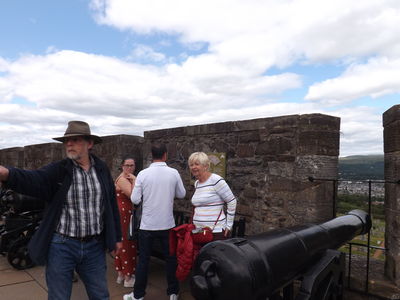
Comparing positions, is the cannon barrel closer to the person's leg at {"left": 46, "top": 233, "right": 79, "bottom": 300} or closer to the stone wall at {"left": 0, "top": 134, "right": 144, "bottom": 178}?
the stone wall at {"left": 0, "top": 134, "right": 144, "bottom": 178}

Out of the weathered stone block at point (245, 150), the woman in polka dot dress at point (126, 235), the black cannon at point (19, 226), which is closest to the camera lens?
the woman in polka dot dress at point (126, 235)

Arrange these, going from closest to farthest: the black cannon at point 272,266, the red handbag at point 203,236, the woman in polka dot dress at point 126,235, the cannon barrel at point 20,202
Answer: the black cannon at point 272,266
the red handbag at point 203,236
the woman in polka dot dress at point 126,235
the cannon barrel at point 20,202

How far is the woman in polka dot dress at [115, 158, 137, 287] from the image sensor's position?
4109mm

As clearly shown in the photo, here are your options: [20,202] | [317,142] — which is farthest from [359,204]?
[20,202]

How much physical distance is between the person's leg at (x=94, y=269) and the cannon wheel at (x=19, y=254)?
8.51ft

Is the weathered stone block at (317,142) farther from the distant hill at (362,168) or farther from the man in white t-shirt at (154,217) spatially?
the man in white t-shirt at (154,217)

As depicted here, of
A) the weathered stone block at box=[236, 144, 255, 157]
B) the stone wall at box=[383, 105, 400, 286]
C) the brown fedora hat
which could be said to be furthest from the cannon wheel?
the stone wall at box=[383, 105, 400, 286]

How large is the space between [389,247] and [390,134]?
1.12 meters

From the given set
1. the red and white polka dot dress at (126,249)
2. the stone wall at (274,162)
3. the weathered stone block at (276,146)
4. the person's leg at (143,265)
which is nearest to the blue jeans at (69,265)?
the person's leg at (143,265)

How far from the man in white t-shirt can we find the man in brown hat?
2.73ft

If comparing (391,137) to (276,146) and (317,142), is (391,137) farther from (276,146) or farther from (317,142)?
(276,146)

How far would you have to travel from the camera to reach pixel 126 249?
4.14m

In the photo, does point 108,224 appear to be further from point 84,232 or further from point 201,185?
point 201,185

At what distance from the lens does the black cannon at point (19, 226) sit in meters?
4.76
